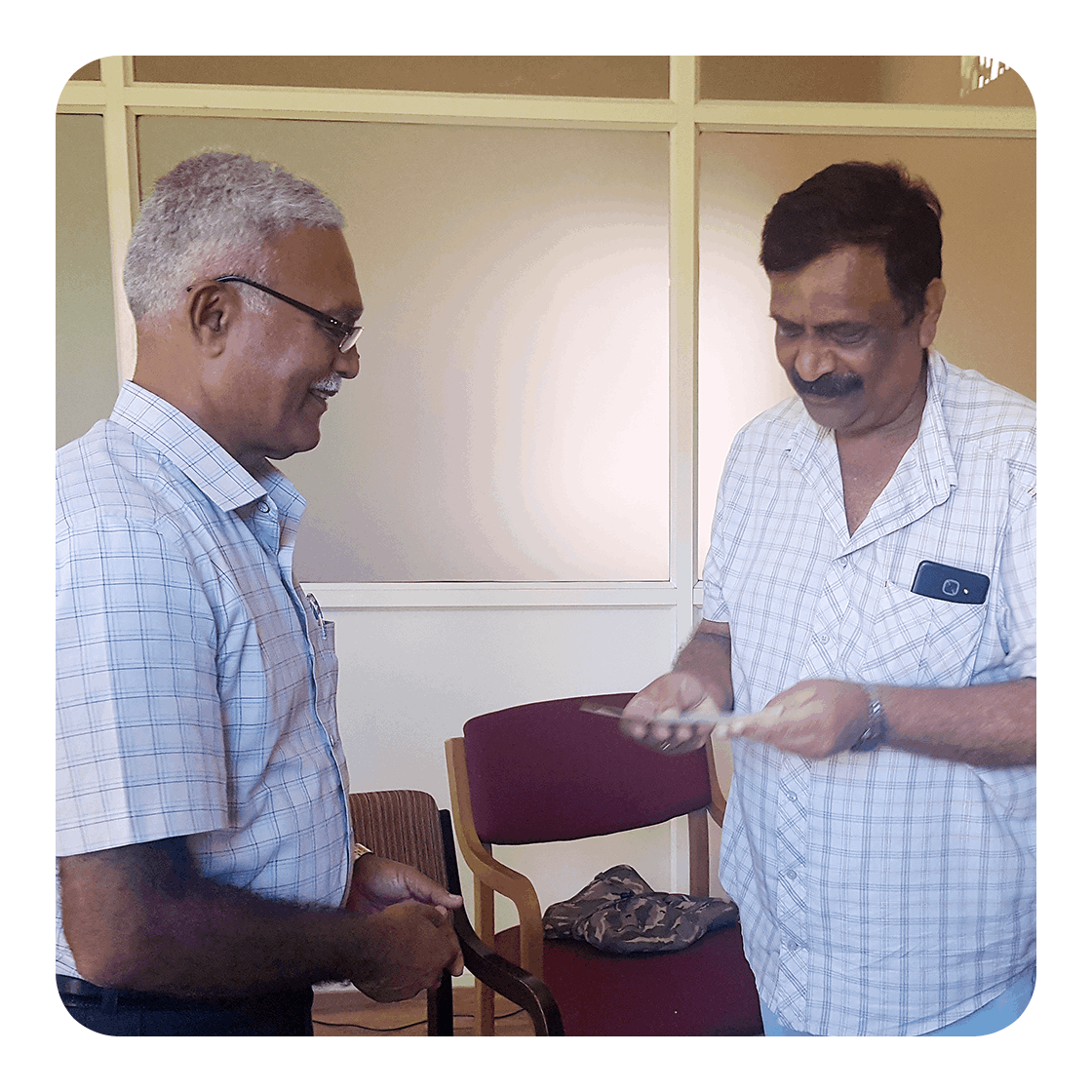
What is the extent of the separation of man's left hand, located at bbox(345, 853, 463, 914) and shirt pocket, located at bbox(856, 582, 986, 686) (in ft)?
2.35

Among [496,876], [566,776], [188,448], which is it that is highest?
[188,448]

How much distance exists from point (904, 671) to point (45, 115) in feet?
4.85

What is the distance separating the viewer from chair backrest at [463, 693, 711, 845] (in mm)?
1494

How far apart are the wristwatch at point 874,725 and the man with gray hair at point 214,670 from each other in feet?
2.21

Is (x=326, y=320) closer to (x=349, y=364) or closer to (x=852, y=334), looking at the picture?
(x=349, y=364)

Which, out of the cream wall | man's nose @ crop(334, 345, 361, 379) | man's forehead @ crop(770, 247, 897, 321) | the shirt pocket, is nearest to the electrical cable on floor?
the cream wall

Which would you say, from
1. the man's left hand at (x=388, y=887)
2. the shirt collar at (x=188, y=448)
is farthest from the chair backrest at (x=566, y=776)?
the shirt collar at (x=188, y=448)

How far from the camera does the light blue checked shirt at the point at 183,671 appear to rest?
4.00 feet

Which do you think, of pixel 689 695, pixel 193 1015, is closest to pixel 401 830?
pixel 193 1015

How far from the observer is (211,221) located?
1348 millimetres

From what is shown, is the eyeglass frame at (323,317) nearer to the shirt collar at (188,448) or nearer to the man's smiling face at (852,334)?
the shirt collar at (188,448)

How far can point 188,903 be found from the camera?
1259mm

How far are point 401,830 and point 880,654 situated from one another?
0.75 m

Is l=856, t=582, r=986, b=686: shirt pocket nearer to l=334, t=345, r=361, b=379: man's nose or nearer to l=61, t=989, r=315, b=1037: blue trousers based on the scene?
l=334, t=345, r=361, b=379: man's nose
